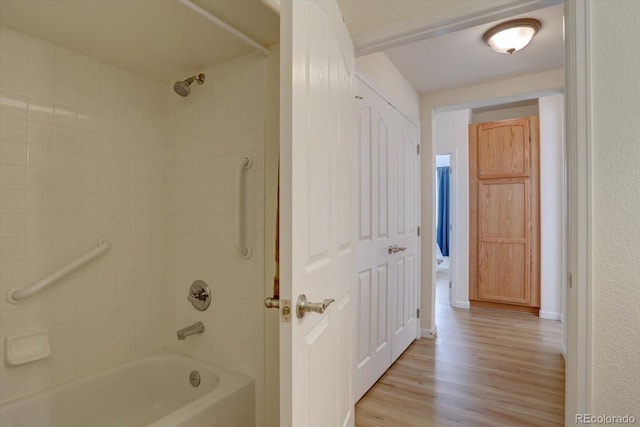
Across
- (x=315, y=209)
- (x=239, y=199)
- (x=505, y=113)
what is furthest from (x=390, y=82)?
(x=505, y=113)

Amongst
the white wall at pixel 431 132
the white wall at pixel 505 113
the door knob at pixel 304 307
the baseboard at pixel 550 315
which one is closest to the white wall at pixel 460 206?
the white wall at pixel 505 113

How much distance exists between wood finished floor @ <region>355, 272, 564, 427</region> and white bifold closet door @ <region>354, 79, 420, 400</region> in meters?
0.15

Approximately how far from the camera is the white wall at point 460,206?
4.28m

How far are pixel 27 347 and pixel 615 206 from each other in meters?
2.55

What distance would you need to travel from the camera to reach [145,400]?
1.89 m

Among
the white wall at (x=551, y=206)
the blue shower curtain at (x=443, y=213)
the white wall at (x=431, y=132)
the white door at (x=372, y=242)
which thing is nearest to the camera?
the white door at (x=372, y=242)

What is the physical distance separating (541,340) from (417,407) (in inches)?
73.0

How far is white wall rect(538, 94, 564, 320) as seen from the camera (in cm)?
370

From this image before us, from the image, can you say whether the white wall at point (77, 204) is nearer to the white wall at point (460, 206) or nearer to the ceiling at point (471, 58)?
the ceiling at point (471, 58)

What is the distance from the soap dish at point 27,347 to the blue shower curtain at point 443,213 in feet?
24.4

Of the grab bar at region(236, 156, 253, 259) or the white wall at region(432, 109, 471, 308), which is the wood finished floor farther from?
the grab bar at region(236, 156, 253, 259)

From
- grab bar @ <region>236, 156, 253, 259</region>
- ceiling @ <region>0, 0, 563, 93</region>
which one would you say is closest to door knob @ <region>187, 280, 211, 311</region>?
grab bar @ <region>236, 156, 253, 259</region>

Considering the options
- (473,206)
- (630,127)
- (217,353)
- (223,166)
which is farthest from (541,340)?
(223,166)

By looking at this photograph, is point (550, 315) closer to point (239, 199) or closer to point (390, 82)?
point (390, 82)
